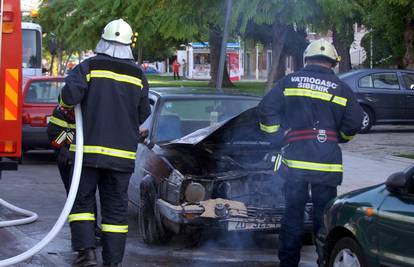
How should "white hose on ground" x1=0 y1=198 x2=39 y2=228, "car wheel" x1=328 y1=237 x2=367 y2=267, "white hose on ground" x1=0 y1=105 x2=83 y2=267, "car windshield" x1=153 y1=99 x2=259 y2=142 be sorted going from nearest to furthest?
1. "car wheel" x1=328 y1=237 x2=367 y2=267
2. "white hose on ground" x1=0 y1=105 x2=83 y2=267
3. "white hose on ground" x1=0 y1=198 x2=39 y2=228
4. "car windshield" x1=153 y1=99 x2=259 y2=142

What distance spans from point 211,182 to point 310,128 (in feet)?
4.35

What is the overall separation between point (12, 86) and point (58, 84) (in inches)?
273

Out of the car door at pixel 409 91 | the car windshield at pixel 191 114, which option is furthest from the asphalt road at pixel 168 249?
the car door at pixel 409 91

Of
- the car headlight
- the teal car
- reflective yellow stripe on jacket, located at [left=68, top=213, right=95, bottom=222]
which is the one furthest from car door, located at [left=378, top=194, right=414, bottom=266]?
reflective yellow stripe on jacket, located at [left=68, top=213, right=95, bottom=222]

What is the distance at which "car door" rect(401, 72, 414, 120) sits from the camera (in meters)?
18.4

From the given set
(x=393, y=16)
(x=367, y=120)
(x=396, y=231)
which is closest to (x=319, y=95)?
(x=396, y=231)

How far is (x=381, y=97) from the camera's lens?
18.4 metres

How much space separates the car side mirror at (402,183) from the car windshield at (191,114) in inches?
136

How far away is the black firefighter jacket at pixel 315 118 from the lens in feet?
19.7

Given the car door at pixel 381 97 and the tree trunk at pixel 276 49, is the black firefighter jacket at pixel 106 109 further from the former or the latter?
the car door at pixel 381 97

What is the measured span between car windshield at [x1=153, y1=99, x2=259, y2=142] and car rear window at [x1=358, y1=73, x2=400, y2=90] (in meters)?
10.3

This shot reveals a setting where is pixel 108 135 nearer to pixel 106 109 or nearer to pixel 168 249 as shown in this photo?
pixel 106 109

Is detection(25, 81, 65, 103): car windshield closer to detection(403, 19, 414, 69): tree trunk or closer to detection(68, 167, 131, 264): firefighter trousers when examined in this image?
detection(68, 167, 131, 264): firefighter trousers

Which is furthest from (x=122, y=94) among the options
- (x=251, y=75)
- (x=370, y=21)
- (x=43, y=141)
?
(x=251, y=75)
